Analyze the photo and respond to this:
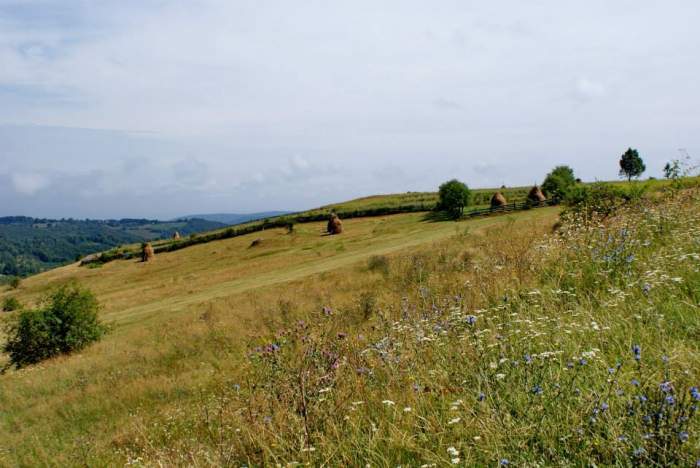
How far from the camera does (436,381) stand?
14.4ft

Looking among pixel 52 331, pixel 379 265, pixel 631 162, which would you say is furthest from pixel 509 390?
pixel 631 162

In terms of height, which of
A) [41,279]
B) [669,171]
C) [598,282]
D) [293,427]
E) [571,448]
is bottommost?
[41,279]

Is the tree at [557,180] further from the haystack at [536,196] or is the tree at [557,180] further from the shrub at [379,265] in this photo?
the shrub at [379,265]

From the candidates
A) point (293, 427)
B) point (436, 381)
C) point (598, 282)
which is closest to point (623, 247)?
point (598, 282)

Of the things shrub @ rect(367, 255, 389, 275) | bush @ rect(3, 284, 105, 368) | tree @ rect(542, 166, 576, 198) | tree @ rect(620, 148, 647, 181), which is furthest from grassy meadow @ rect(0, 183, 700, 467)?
tree @ rect(620, 148, 647, 181)

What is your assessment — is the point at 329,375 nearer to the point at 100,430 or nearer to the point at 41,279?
the point at 100,430

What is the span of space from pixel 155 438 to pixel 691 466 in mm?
7508

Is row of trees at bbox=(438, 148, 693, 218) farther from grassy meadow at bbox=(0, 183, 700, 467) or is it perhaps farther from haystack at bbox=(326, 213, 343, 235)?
grassy meadow at bbox=(0, 183, 700, 467)

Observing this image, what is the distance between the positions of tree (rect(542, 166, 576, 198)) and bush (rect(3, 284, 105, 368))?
172 ft

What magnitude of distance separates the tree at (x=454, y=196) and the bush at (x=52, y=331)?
48679mm

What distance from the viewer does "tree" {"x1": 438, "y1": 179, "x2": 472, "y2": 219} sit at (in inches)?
2520

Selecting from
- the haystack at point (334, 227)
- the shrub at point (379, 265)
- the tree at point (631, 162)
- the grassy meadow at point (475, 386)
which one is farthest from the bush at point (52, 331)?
the tree at point (631, 162)

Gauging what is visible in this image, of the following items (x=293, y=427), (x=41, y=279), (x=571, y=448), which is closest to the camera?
(x=571, y=448)

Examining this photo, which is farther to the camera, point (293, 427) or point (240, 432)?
point (240, 432)
